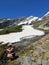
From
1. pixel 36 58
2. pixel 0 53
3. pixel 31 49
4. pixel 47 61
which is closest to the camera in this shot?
pixel 47 61

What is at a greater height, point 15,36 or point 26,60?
point 15,36

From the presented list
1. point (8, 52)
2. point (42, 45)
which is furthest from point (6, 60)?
point (42, 45)

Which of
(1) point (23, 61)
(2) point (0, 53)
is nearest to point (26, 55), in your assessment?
(1) point (23, 61)

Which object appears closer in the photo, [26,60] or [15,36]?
[26,60]

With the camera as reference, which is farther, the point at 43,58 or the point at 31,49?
the point at 31,49

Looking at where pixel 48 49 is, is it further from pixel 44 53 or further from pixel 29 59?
pixel 29 59

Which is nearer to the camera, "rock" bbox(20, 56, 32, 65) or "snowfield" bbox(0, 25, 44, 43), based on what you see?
"rock" bbox(20, 56, 32, 65)

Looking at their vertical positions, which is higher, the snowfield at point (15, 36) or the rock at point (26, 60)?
the snowfield at point (15, 36)

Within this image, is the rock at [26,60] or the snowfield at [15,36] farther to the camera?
the snowfield at [15,36]

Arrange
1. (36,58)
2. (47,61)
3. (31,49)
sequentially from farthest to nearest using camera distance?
(31,49)
(36,58)
(47,61)

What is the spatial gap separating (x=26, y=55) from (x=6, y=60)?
3480mm

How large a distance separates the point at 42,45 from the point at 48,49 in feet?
5.68

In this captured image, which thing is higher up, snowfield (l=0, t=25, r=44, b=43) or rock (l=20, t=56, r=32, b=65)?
snowfield (l=0, t=25, r=44, b=43)

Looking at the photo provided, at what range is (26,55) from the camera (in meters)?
27.2
